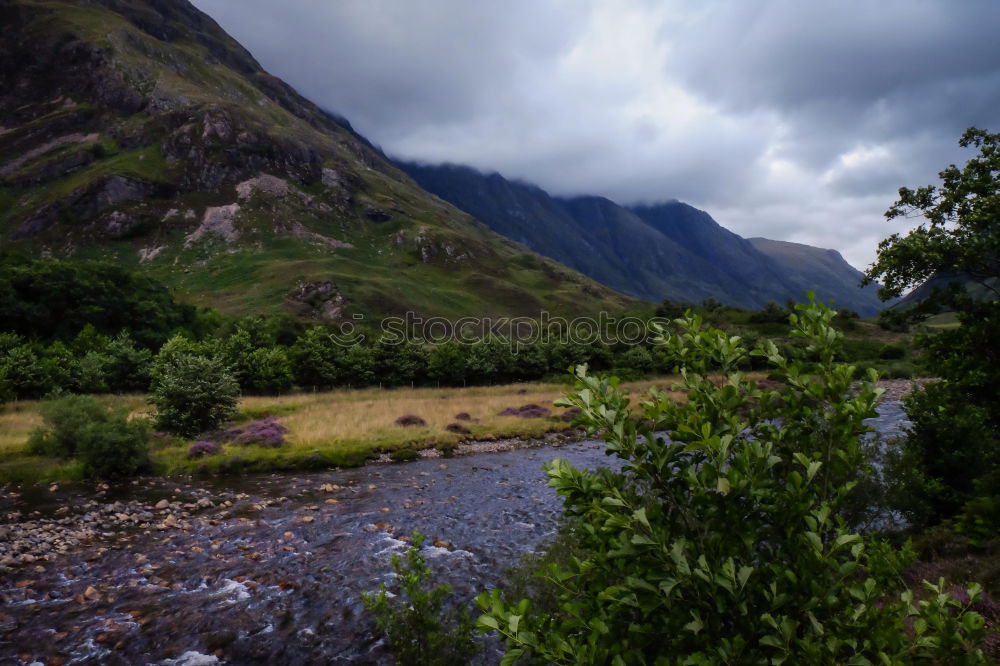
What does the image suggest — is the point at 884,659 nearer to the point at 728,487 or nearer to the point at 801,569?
the point at 801,569

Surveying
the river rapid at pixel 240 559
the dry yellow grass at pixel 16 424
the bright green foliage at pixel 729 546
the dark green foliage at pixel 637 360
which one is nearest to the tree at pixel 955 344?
the river rapid at pixel 240 559

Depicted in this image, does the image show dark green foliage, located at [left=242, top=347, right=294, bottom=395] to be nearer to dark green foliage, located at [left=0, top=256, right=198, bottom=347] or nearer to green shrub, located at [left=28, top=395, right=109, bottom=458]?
dark green foliage, located at [left=0, top=256, right=198, bottom=347]

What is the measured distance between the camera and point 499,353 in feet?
203

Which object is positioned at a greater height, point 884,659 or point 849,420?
point 849,420

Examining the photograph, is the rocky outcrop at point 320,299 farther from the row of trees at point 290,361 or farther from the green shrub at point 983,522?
the green shrub at point 983,522

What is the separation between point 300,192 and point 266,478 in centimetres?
15295

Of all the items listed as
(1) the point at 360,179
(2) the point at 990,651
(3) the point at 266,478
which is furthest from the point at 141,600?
(1) the point at 360,179

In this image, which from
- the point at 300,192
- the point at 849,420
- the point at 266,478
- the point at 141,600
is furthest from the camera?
the point at 300,192

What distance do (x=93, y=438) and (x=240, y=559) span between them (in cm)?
1357

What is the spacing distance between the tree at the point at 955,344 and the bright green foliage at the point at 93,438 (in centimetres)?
2882

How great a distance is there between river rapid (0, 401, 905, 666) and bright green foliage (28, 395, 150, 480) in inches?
63.4

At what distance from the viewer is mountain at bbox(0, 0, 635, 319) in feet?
381

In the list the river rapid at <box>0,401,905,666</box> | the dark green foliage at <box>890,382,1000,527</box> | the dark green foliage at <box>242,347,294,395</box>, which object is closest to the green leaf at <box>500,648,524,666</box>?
the river rapid at <box>0,401,905,666</box>

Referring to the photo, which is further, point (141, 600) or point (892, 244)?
point (892, 244)
